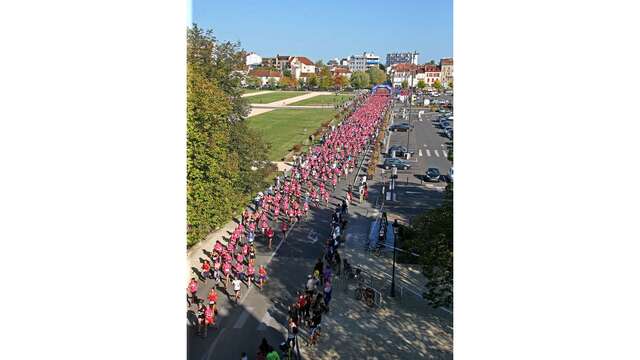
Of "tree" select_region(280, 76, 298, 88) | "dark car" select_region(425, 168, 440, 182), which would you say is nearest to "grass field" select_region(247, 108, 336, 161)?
"dark car" select_region(425, 168, 440, 182)

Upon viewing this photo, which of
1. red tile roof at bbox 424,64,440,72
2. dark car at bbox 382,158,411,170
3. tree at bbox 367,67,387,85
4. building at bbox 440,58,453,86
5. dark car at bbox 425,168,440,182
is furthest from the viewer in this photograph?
tree at bbox 367,67,387,85

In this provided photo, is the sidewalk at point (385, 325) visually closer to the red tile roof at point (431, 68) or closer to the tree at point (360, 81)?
the red tile roof at point (431, 68)

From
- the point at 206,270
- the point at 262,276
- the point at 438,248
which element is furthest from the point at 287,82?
the point at 438,248

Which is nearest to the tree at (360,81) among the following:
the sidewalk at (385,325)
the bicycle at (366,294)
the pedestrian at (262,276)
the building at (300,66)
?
the building at (300,66)

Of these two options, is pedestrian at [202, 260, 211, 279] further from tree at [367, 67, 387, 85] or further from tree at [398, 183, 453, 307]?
tree at [367, 67, 387, 85]

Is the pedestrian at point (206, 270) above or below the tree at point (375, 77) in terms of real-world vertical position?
below
